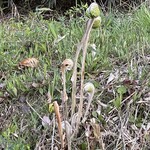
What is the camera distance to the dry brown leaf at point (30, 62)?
2.30 meters

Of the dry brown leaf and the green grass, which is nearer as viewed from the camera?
the green grass

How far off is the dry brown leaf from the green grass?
3 centimetres

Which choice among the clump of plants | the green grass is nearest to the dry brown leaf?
the green grass

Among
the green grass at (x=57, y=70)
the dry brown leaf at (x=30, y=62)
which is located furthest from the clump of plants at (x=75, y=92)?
the dry brown leaf at (x=30, y=62)

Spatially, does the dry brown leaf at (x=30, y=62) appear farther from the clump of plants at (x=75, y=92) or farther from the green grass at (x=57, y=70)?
the clump of plants at (x=75, y=92)

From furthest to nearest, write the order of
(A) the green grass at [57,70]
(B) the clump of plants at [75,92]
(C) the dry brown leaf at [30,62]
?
(C) the dry brown leaf at [30,62]
(A) the green grass at [57,70]
(B) the clump of plants at [75,92]

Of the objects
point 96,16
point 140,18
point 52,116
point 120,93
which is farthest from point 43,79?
point 140,18

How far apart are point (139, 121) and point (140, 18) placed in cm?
104

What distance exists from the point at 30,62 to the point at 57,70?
0.59 ft

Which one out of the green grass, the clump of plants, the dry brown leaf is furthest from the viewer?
the dry brown leaf

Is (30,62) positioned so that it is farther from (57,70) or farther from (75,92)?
(75,92)

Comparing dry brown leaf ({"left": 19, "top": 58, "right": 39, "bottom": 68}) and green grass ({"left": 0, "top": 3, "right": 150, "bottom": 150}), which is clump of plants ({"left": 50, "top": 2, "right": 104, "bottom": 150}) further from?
dry brown leaf ({"left": 19, "top": 58, "right": 39, "bottom": 68})

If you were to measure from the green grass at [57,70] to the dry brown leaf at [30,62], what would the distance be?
3 centimetres

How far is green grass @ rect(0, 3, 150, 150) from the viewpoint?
1.93 metres
